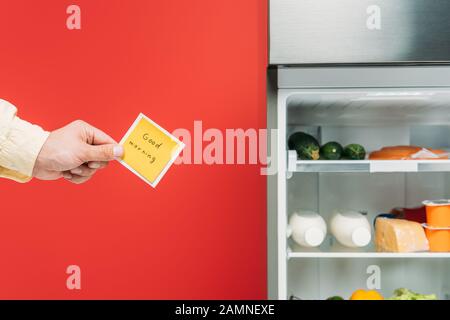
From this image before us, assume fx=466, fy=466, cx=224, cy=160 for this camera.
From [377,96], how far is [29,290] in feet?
5.18

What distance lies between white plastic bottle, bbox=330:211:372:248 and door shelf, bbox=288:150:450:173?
213 mm

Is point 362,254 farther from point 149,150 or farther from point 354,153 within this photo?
point 149,150

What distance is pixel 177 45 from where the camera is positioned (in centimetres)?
195

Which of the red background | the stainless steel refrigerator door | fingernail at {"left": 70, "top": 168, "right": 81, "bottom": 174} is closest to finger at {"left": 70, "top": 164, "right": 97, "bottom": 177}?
fingernail at {"left": 70, "top": 168, "right": 81, "bottom": 174}

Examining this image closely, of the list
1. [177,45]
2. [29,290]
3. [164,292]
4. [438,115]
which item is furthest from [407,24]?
[29,290]

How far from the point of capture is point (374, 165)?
1432 millimetres

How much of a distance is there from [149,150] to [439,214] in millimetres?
970

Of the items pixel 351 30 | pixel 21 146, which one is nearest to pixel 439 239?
pixel 351 30

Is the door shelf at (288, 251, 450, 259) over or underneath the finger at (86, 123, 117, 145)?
underneath

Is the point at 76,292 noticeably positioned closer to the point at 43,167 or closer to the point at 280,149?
the point at 43,167

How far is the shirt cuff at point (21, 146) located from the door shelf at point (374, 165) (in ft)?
2.37

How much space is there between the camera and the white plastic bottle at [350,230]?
1.52m

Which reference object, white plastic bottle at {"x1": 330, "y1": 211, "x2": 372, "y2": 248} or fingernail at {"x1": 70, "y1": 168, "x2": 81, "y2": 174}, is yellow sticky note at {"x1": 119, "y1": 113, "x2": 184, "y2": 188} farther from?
white plastic bottle at {"x1": 330, "y1": 211, "x2": 372, "y2": 248}

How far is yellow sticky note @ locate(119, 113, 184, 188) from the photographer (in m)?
1.27
